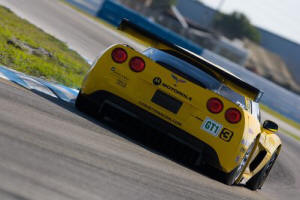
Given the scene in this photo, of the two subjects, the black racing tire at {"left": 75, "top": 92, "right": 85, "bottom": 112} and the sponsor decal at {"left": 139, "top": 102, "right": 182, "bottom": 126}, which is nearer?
the sponsor decal at {"left": 139, "top": 102, "right": 182, "bottom": 126}

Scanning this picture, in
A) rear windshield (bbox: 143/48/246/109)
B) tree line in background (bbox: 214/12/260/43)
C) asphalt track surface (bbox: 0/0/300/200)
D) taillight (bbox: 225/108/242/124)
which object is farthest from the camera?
tree line in background (bbox: 214/12/260/43)

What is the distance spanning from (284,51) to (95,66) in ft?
324

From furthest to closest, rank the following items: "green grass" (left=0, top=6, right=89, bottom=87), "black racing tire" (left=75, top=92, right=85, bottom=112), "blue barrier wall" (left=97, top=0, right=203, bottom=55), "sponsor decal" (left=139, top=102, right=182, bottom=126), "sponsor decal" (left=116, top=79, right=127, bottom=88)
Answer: "blue barrier wall" (left=97, top=0, right=203, bottom=55)
"green grass" (left=0, top=6, right=89, bottom=87)
"black racing tire" (left=75, top=92, right=85, bottom=112)
"sponsor decal" (left=116, top=79, right=127, bottom=88)
"sponsor decal" (left=139, top=102, right=182, bottom=126)

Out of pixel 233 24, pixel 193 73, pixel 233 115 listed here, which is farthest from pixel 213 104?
pixel 233 24

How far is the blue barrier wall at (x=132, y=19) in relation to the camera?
38250mm

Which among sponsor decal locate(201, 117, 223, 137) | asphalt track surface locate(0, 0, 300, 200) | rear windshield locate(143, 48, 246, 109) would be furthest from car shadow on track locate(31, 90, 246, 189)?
rear windshield locate(143, 48, 246, 109)

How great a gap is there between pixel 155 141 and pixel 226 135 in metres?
0.78

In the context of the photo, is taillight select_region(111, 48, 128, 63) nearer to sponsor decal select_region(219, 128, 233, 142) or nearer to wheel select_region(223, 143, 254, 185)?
sponsor decal select_region(219, 128, 233, 142)

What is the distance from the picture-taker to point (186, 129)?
23.0 ft

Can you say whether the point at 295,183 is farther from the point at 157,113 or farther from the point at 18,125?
the point at 18,125

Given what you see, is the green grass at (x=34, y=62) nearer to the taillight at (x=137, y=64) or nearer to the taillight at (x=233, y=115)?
the taillight at (x=137, y=64)

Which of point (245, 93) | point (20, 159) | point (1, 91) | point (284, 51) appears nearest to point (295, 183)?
point (245, 93)

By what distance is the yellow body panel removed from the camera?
6957 mm

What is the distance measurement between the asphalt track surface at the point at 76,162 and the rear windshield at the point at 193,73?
0.84m
